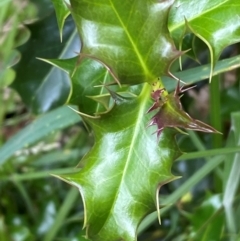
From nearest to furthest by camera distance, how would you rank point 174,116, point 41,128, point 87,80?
point 174,116, point 87,80, point 41,128

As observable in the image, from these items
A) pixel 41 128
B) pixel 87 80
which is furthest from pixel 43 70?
pixel 87 80

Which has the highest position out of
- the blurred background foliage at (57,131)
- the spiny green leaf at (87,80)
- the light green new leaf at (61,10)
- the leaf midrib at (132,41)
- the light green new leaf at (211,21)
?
the light green new leaf at (61,10)

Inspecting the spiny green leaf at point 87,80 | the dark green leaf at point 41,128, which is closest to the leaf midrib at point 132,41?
the spiny green leaf at point 87,80

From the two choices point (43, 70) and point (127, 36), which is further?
point (43, 70)

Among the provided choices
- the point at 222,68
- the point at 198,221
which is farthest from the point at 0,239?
the point at 222,68

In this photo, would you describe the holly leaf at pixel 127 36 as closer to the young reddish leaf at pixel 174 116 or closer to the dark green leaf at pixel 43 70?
the young reddish leaf at pixel 174 116

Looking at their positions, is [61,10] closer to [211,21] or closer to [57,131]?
[211,21]

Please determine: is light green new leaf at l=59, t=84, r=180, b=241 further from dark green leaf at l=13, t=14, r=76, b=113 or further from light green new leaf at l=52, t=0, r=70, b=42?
dark green leaf at l=13, t=14, r=76, b=113
